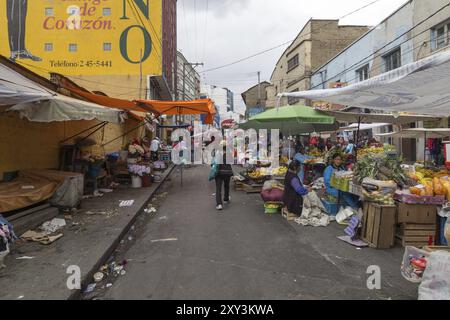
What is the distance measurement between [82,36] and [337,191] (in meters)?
28.5

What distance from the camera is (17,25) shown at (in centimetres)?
3012

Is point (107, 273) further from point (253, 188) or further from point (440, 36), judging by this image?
point (440, 36)

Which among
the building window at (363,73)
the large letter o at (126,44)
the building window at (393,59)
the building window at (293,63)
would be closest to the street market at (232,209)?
the building window at (393,59)

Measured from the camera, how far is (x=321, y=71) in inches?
1216

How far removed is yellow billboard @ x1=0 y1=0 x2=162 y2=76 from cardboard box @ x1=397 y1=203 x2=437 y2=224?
86.2 feet

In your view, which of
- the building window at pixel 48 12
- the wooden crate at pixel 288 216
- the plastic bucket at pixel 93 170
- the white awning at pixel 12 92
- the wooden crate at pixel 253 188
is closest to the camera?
the white awning at pixel 12 92

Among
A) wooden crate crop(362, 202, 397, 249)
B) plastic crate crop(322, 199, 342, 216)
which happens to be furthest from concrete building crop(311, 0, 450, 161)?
wooden crate crop(362, 202, 397, 249)

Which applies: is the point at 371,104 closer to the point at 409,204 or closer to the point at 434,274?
the point at 409,204

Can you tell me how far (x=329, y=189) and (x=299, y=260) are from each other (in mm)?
3410

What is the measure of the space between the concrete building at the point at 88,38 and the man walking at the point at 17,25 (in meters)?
0.08

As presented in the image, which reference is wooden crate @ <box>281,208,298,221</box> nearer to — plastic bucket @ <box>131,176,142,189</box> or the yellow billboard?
plastic bucket @ <box>131,176,142,189</box>

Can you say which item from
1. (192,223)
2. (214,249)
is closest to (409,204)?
(214,249)

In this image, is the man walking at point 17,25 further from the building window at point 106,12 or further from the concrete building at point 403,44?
the concrete building at point 403,44

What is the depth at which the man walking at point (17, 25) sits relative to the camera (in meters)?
29.9
